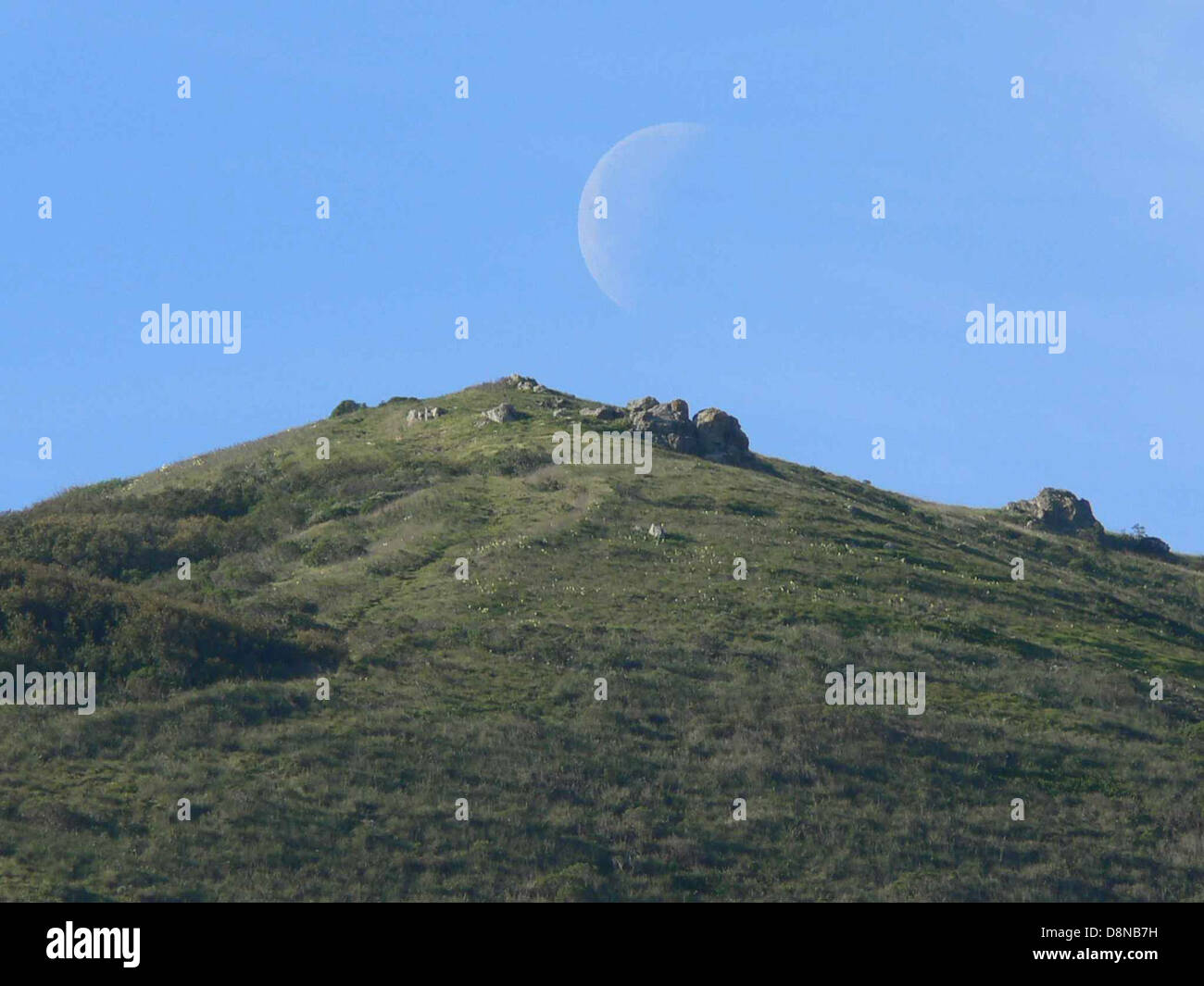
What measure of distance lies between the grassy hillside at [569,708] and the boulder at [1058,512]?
20715mm

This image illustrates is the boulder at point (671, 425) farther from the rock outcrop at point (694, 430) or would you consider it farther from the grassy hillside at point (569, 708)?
the grassy hillside at point (569, 708)

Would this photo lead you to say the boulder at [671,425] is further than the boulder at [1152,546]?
No

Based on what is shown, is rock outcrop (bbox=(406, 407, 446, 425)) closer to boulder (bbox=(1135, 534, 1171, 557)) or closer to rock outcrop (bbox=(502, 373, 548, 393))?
rock outcrop (bbox=(502, 373, 548, 393))

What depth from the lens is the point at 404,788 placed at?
33.9 metres

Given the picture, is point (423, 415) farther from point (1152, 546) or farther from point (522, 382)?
point (1152, 546)

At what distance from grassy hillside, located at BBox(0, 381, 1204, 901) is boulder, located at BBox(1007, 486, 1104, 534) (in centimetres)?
2071

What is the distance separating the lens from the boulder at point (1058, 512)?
83562 millimetres

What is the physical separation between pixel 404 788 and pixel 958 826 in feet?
43.9

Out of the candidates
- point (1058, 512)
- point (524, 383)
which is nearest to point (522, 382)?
point (524, 383)

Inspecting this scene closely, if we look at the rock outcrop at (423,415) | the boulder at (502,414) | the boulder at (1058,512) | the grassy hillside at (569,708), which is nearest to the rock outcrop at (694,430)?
the boulder at (502,414)

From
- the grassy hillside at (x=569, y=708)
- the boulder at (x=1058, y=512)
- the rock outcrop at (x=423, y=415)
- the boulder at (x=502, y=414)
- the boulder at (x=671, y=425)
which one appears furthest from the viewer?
the boulder at (x=1058, y=512)

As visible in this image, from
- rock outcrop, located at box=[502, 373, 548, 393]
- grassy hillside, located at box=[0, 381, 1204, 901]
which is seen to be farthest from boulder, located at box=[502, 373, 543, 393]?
grassy hillside, located at box=[0, 381, 1204, 901]

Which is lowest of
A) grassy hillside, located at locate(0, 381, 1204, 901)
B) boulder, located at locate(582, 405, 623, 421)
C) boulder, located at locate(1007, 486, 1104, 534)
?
grassy hillside, located at locate(0, 381, 1204, 901)

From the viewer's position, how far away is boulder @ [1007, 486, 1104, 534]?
83562 mm
